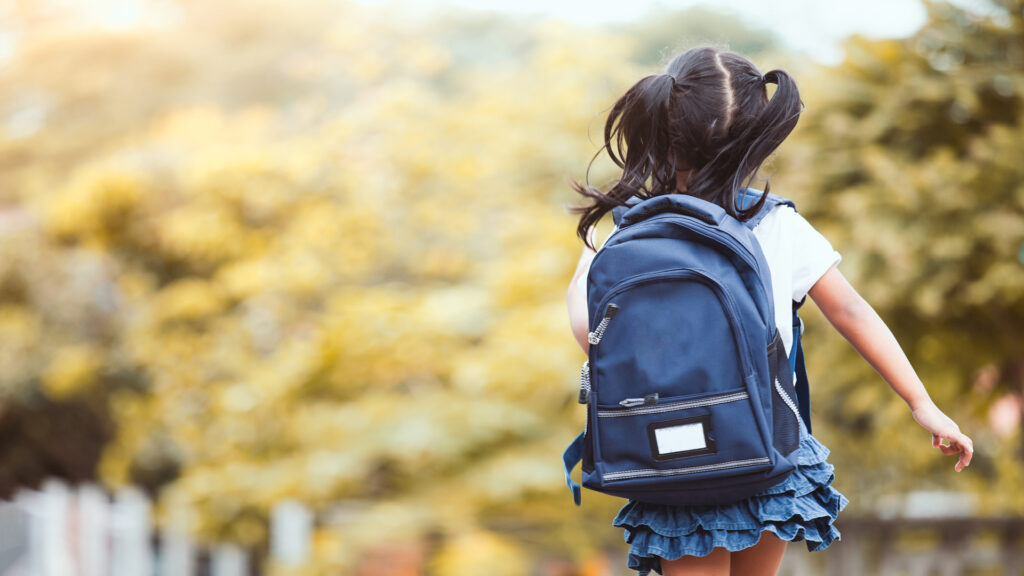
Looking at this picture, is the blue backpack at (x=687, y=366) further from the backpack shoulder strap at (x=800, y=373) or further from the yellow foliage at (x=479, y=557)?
the yellow foliage at (x=479, y=557)

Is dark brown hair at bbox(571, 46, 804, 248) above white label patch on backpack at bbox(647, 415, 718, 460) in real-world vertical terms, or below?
above

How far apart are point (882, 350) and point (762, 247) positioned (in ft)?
0.81

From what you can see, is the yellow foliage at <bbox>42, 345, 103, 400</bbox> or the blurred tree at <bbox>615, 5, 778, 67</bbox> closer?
the blurred tree at <bbox>615, 5, 778, 67</bbox>

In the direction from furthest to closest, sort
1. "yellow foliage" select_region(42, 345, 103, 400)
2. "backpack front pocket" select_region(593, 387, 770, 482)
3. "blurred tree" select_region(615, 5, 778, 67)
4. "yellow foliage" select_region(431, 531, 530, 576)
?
"yellow foliage" select_region(42, 345, 103, 400) < "blurred tree" select_region(615, 5, 778, 67) < "yellow foliage" select_region(431, 531, 530, 576) < "backpack front pocket" select_region(593, 387, 770, 482)

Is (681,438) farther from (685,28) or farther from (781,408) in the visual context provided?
(685,28)

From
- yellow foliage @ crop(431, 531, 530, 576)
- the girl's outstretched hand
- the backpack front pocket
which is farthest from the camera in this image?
yellow foliage @ crop(431, 531, 530, 576)

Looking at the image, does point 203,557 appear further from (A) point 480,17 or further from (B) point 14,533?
(A) point 480,17

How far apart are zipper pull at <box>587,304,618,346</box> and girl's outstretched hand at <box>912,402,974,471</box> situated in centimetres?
49

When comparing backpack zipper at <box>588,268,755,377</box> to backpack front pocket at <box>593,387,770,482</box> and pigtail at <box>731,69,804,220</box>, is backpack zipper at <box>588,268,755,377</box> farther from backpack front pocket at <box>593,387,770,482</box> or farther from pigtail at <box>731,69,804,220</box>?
pigtail at <box>731,69,804,220</box>

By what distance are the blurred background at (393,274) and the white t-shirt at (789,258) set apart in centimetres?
44

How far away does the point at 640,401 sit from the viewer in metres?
1.31

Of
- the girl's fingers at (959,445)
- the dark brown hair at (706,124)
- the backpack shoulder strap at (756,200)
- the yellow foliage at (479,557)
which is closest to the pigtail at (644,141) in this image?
the dark brown hair at (706,124)

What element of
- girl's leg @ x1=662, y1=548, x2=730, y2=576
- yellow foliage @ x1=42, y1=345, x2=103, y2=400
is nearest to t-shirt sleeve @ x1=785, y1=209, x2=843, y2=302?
girl's leg @ x1=662, y1=548, x2=730, y2=576

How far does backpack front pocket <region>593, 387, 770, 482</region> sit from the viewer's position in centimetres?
128
